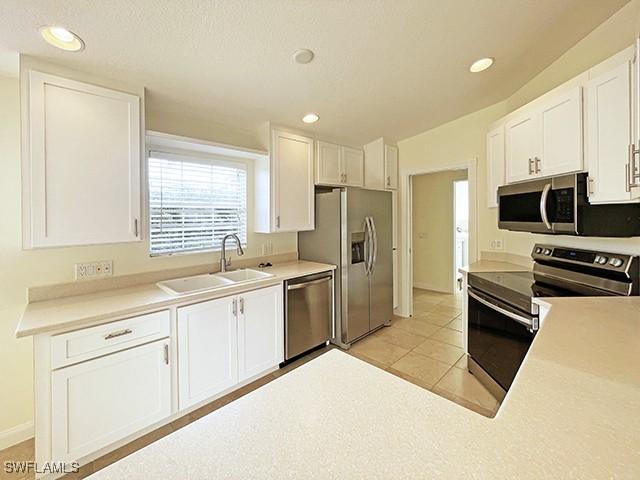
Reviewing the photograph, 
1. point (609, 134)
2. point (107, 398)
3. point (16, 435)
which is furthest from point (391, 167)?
point (16, 435)

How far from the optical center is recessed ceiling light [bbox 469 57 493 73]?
2240 mm

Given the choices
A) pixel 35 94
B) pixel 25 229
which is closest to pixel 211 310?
pixel 25 229

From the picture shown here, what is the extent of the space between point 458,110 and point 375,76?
136cm

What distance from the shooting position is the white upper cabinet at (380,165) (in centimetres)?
375

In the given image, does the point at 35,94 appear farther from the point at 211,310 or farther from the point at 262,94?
the point at 211,310

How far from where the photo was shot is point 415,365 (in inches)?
108

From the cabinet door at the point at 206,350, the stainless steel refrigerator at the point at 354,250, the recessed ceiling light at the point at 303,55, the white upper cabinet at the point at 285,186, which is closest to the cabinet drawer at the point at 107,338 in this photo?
the cabinet door at the point at 206,350

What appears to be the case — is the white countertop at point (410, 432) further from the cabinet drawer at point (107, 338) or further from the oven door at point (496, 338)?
the cabinet drawer at point (107, 338)

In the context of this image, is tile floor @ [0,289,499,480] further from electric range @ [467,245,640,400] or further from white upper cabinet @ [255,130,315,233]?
white upper cabinet @ [255,130,315,233]

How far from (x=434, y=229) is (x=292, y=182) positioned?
11.3ft

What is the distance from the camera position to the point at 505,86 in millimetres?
2713

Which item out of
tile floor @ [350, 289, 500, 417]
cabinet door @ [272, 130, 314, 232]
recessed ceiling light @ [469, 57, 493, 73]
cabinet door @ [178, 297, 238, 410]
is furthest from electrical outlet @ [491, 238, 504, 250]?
cabinet door @ [178, 297, 238, 410]

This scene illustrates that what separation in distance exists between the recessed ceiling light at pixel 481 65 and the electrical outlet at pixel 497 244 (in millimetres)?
1661

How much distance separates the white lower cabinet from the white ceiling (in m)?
1.58
